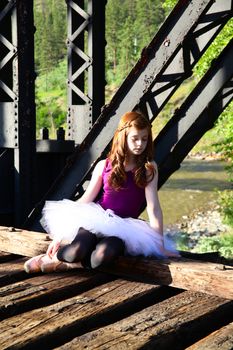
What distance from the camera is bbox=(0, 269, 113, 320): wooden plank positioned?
373 cm

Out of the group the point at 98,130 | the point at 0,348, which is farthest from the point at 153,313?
the point at 98,130

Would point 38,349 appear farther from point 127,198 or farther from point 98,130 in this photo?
point 98,130

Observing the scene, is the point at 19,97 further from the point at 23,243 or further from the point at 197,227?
the point at 197,227

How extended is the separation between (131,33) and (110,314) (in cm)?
9047

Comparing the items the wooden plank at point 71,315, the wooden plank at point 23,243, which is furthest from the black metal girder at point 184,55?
the wooden plank at point 71,315

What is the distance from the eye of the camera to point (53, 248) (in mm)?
4648

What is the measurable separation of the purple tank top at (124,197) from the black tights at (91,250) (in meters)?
0.35

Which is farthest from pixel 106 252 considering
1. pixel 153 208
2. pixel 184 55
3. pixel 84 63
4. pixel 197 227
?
pixel 197 227

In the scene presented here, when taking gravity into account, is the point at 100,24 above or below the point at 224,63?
above

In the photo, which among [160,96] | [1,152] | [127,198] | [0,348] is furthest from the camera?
[1,152]

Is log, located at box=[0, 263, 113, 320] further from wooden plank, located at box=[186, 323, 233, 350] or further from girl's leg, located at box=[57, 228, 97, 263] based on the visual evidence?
wooden plank, located at box=[186, 323, 233, 350]

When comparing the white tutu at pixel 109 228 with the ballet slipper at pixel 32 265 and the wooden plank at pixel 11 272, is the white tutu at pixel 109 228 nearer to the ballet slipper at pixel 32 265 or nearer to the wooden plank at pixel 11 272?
the ballet slipper at pixel 32 265

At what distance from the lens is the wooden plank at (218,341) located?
10.1 feet

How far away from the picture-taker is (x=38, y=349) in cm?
319
